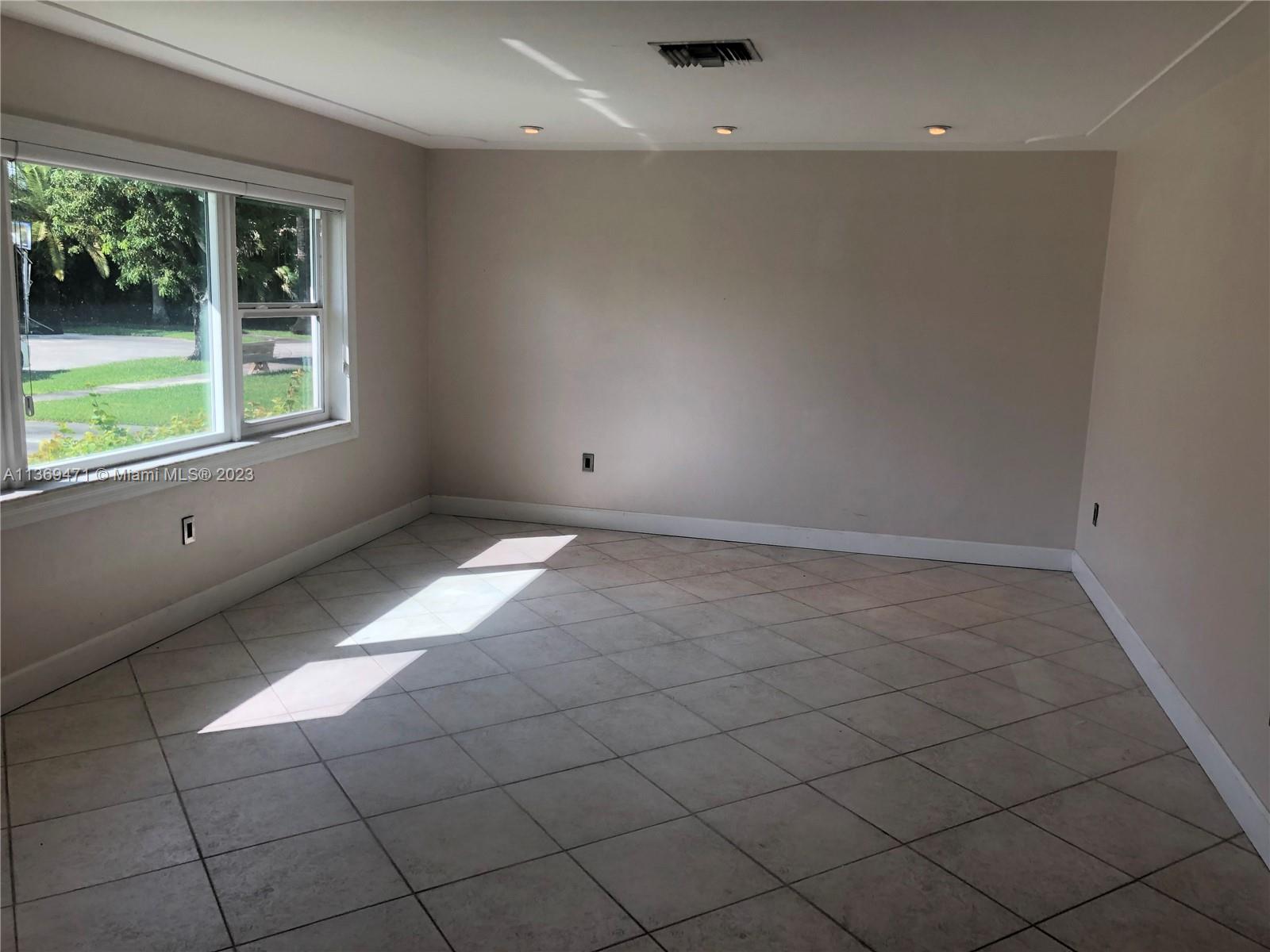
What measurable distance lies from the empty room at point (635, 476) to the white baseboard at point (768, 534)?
0.03m

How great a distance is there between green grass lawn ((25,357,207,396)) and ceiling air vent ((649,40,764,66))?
91.4 inches

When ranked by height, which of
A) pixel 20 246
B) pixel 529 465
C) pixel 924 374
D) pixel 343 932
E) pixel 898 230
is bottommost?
pixel 343 932

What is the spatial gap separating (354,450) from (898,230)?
317cm

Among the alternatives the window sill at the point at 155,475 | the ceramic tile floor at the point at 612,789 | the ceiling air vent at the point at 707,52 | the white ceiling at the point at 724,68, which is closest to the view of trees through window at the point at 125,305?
the window sill at the point at 155,475

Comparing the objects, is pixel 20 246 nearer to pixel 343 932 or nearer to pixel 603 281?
pixel 343 932

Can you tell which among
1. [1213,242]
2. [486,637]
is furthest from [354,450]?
[1213,242]

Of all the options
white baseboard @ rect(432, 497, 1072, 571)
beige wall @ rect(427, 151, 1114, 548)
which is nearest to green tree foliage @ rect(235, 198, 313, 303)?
beige wall @ rect(427, 151, 1114, 548)

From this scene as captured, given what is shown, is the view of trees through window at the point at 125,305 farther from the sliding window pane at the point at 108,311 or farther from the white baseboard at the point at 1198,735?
the white baseboard at the point at 1198,735

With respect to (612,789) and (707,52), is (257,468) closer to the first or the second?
(612,789)

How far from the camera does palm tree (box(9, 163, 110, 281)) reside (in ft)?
10.2

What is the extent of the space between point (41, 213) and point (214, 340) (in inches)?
39.1

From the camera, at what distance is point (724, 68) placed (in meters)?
3.30

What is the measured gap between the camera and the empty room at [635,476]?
8.14 ft

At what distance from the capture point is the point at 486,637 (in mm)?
4016
